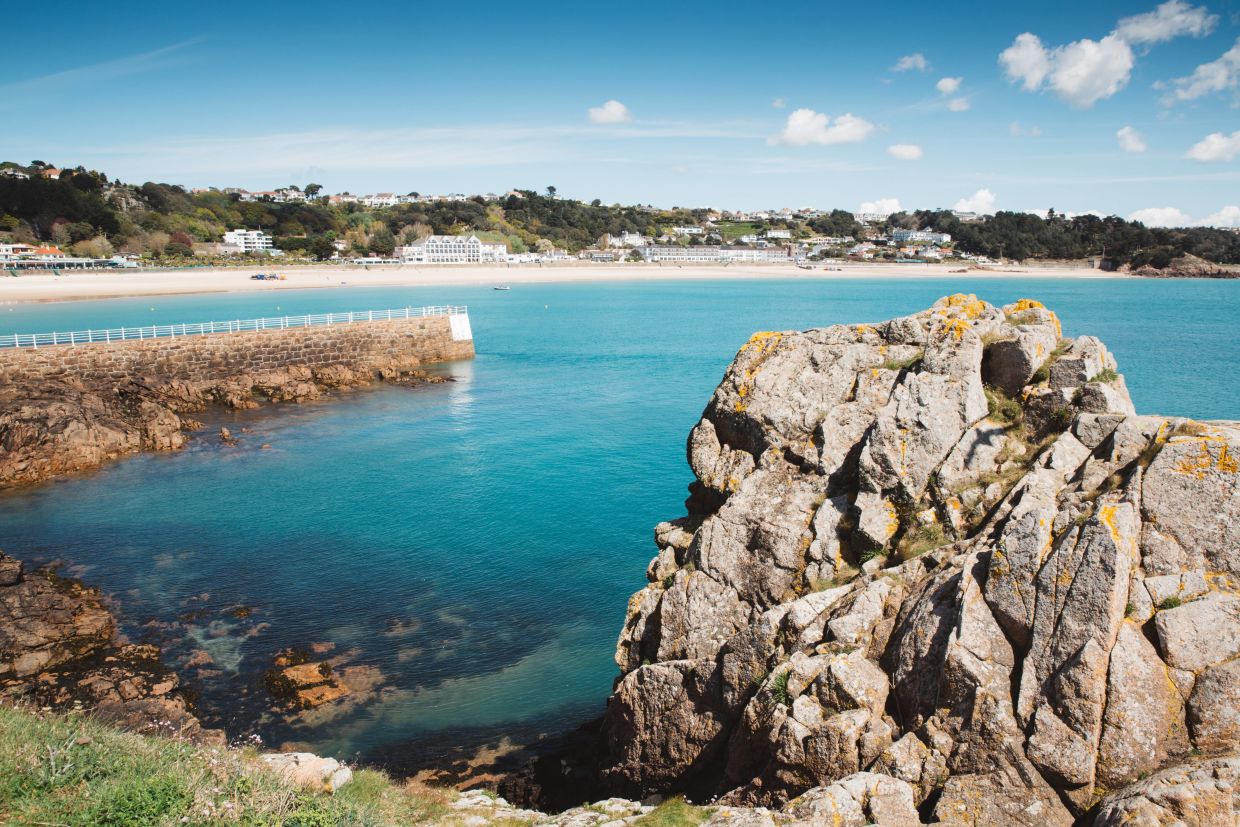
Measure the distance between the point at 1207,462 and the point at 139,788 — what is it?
13.0 meters

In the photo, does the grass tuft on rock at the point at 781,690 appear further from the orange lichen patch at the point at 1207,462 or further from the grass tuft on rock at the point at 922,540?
the orange lichen patch at the point at 1207,462

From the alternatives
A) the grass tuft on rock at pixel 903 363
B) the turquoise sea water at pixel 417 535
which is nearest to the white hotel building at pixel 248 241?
the turquoise sea water at pixel 417 535

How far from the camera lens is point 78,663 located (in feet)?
58.4

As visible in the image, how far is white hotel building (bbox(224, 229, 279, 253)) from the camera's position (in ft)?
611

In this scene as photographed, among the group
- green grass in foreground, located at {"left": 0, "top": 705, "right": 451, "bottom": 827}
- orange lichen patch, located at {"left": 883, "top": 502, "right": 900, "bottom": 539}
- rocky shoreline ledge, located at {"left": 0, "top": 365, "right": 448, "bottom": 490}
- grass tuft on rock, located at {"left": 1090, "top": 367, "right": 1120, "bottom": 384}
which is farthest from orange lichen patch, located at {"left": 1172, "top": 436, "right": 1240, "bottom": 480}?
rocky shoreline ledge, located at {"left": 0, "top": 365, "right": 448, "bottom": 490}

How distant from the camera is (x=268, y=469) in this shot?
33906 millimetres

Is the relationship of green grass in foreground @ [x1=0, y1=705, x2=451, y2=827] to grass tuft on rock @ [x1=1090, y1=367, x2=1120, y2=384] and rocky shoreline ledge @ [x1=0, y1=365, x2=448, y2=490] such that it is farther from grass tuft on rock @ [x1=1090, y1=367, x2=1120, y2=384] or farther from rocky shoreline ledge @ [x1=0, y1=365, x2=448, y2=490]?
rocky shoreline ledge @ [x1=0, y1=365, x2=448, y2=490]

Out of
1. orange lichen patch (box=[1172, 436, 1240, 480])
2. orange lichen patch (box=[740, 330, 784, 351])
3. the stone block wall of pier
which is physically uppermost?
orange lichen patch (box=[740, 330, 784, 351])

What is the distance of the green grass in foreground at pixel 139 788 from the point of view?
7.92 meters

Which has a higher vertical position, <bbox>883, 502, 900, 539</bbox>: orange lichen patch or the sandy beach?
the sandy beach

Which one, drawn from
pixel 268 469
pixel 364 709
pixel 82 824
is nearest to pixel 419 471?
pixel 268 469

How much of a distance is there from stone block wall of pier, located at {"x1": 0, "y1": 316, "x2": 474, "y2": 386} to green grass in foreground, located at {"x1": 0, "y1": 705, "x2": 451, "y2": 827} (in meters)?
39.3

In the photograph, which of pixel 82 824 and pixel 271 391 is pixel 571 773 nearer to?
pixel 82 824

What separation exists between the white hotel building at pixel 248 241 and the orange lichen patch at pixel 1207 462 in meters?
199
